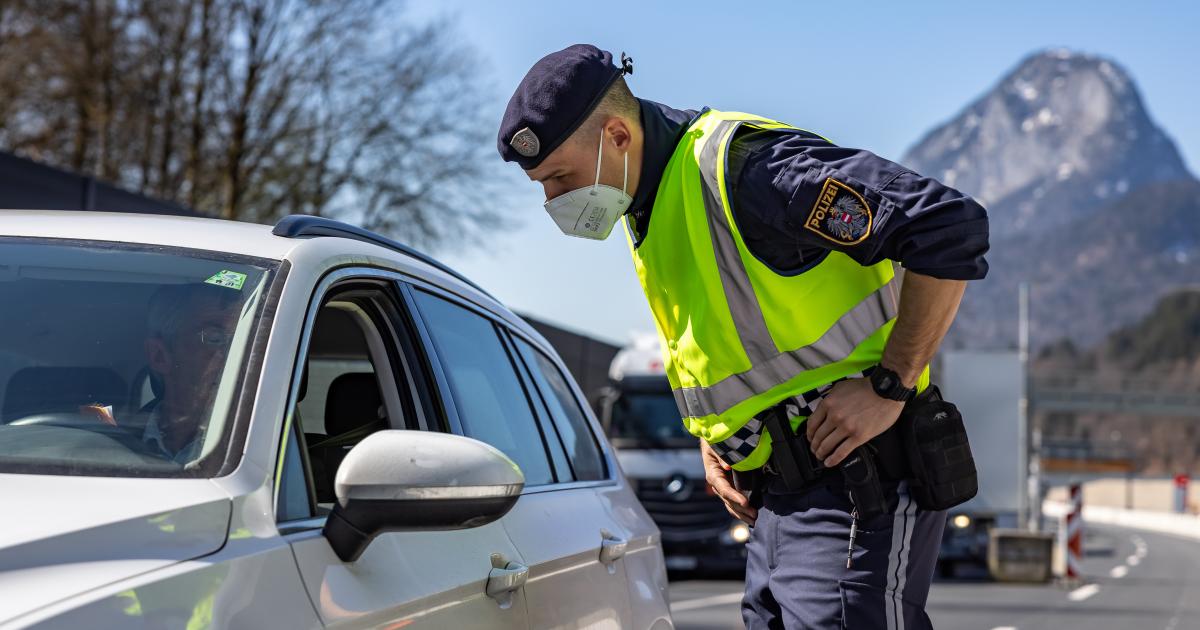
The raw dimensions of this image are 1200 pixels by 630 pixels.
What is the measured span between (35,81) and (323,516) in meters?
28.3

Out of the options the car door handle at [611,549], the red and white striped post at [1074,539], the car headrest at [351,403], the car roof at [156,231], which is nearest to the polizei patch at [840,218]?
the car roof at [156,231]

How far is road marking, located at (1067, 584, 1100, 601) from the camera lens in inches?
681

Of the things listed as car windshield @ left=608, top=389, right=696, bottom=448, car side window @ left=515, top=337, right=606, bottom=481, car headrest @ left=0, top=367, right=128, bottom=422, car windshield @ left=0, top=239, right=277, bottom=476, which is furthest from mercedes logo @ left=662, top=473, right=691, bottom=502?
car headrest @ left=0, top=367, right=128, bottom=422

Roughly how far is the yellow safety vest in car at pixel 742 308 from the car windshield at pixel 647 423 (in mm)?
14207

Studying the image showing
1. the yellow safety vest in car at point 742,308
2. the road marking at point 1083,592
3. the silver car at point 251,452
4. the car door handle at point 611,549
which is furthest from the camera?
the road marking at point 1083,592

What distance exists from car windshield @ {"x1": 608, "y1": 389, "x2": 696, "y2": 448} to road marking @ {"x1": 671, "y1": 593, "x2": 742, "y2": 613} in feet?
8.56

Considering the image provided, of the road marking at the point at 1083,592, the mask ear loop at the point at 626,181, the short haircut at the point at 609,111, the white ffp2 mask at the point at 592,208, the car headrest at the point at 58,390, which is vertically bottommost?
the road marking at the point at 1083,592

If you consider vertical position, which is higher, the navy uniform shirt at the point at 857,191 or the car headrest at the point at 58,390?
the navy uniform shirt at the point at 857,191

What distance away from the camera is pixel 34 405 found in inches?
98.4

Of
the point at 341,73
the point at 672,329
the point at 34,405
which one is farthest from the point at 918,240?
the point at 341,73

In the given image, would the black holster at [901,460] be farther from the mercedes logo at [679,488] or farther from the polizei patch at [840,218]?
the mercedes logo at [679,488]

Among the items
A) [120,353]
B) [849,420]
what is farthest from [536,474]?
[120,353]

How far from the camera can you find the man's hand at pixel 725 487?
3320mm

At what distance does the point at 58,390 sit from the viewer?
2.52 metres
